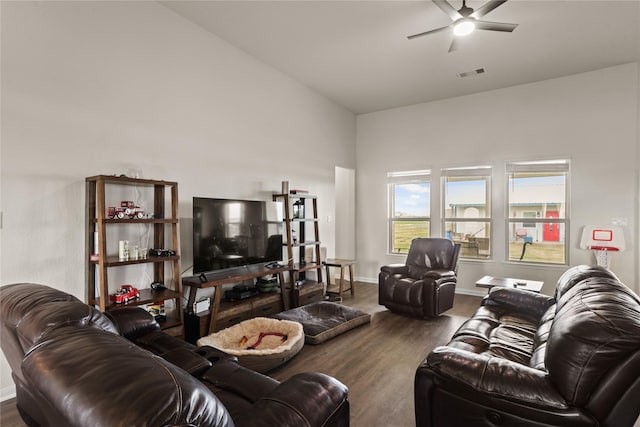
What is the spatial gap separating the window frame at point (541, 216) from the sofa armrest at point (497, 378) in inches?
171

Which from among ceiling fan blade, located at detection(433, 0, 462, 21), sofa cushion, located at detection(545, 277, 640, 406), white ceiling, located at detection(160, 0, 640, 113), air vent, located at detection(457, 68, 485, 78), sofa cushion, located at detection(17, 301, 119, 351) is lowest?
sofa cushion, located at detection(545, 277, 640, 406)

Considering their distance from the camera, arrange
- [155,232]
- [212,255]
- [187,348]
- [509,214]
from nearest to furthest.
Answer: [187,348] → [155,232] → [212,255] → [509,214]

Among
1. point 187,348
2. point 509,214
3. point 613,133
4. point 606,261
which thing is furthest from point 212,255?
point 613,133

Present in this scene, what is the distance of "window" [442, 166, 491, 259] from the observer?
5582 mm

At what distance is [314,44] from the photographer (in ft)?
13.3

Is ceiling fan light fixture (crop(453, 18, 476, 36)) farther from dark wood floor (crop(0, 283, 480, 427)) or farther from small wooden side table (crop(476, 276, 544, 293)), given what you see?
dark wood floor (crop(0, 283, 480, 427))

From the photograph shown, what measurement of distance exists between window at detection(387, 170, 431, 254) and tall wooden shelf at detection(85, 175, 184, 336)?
4207 mm

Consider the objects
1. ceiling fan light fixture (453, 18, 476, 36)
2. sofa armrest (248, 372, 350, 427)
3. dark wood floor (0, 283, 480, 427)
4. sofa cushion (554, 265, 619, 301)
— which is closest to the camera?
sofa armrest (248, 372, 350, 427)

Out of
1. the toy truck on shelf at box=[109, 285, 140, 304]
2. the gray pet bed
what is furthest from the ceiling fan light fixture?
the toy truck on shelf at box=[109, 285, 140, 304]

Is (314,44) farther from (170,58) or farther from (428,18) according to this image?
(170,58)

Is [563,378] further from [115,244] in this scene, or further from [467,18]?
[115,244]

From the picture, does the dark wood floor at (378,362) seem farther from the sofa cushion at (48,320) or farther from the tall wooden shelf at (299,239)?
the sofa cushion at (48,320)

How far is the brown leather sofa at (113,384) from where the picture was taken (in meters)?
0.66

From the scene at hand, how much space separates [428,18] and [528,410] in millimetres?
3529
